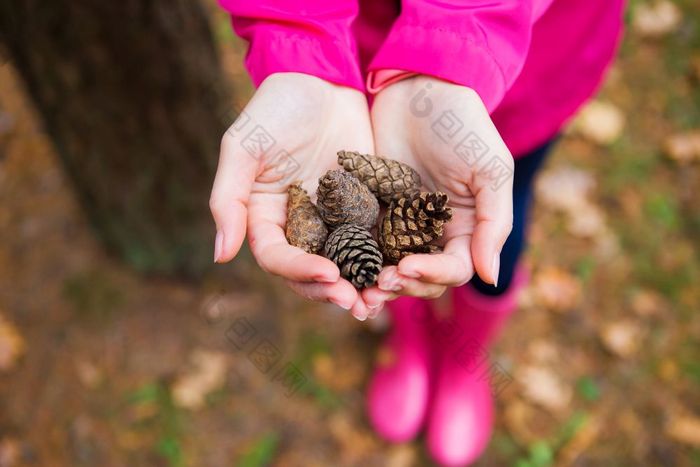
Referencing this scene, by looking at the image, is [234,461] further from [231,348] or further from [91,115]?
[91,115]

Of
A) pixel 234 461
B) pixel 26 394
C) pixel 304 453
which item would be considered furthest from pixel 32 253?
pixel 304 453

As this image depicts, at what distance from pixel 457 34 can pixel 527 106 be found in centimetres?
46

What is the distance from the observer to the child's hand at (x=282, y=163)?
4.87 feet

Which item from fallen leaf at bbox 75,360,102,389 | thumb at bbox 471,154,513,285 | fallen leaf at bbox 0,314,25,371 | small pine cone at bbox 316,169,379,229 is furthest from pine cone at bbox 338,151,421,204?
fallen leaf at bbox 0,314,25,371

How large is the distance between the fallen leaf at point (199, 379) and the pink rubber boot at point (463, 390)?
1.06 meters

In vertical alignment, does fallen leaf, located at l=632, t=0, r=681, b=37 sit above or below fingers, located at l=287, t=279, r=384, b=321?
below

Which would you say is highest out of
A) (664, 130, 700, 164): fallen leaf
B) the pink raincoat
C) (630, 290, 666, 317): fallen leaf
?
the pink raincoat

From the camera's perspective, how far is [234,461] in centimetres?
276

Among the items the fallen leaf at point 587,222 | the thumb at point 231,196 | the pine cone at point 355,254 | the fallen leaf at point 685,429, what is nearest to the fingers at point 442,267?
A: the pine cone at point 355,254

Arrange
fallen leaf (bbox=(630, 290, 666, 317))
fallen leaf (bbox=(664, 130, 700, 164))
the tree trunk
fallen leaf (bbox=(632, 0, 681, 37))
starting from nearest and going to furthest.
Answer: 1. the tree trunk
2. fallen leaf (bbox=(630, 290, 666, 317))
3. fallen leaf (bbox=(664, 130, 700, 164))
4. fallen leaf (bbox=(632, 0, 681, 37))

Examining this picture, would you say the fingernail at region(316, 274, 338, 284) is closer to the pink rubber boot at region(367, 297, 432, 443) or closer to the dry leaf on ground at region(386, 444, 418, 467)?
the pink rubber boot at region(367, 297, 432, 443)

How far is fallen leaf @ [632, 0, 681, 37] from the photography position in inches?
157

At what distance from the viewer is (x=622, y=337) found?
3.04 m

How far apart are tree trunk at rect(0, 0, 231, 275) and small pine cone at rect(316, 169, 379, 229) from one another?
0.97 metres
